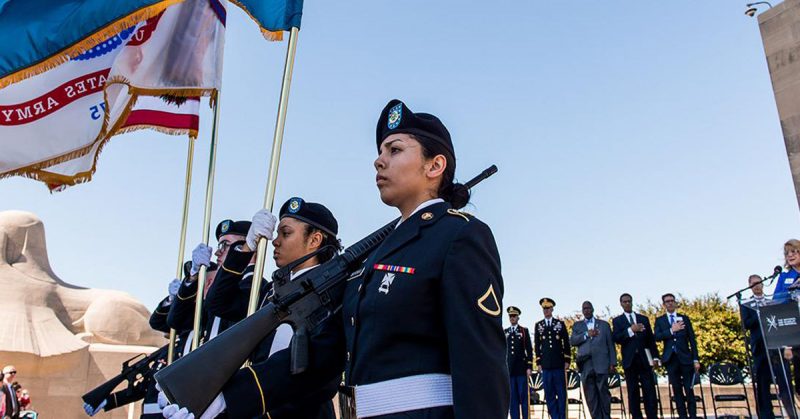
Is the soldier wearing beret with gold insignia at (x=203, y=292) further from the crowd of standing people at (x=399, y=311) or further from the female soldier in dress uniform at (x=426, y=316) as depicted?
the female soldier in dress uniform at (x=426, y=316)

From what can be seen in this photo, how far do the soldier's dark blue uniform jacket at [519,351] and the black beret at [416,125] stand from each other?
30.7 ft

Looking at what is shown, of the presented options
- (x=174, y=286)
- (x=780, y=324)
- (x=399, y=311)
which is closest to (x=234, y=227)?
(x=174, y=286)

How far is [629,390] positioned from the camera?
34.5ft

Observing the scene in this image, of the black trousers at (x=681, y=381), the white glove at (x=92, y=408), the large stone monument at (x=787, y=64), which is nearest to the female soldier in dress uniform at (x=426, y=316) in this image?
the white glove at (x=92, y=408)

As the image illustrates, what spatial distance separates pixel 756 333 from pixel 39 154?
8.75 m

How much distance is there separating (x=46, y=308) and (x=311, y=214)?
49.9ft

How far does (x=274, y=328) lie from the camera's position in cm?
257

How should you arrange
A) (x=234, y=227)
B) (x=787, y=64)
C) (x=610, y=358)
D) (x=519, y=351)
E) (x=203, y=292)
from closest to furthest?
(x=203, y=292) → (x=234, y=227) → (x=787, y=64) → (x=610, y=358) → (x=519, y=351)

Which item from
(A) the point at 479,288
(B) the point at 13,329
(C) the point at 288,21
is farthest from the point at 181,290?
(B) the point at 13,329

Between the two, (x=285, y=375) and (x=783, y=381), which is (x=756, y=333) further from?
(x=285, y=375)

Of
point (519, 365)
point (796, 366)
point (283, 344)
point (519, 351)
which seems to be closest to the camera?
point (283, 344)

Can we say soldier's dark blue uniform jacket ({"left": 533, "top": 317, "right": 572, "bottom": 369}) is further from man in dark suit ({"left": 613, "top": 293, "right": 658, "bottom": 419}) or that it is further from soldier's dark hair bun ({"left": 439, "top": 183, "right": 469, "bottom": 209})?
soldier's dark hair bun ({"left": 439, "top": 183, "right": 469, "bottom": 209})

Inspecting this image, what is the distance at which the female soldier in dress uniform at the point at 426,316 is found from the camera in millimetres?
1843

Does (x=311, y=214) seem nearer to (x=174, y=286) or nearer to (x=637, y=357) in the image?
(x=174, y=286)
